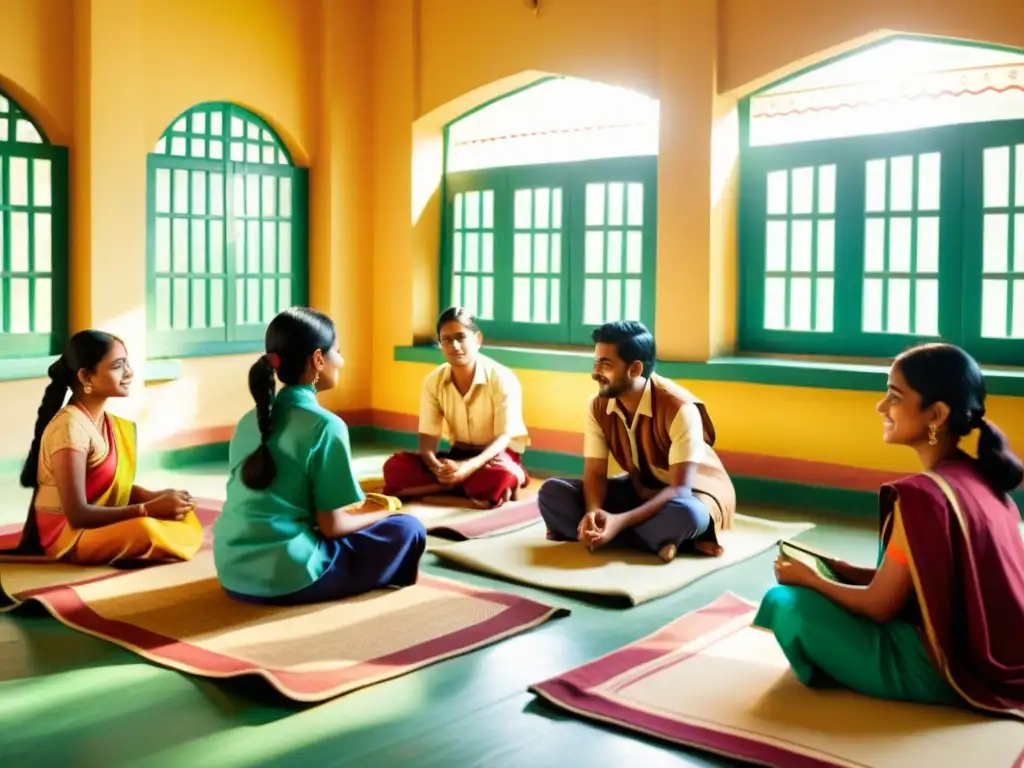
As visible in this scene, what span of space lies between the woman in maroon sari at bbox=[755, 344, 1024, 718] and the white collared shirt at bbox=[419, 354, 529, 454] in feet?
10.0

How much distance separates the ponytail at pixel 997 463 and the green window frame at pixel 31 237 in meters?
5.43

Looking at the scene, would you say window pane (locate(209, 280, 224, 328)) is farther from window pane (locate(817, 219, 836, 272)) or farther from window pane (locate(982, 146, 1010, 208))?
window pane (locate(982, 146, 1010, 208))

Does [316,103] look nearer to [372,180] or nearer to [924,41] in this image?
[372,180]

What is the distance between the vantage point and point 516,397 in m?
6.18

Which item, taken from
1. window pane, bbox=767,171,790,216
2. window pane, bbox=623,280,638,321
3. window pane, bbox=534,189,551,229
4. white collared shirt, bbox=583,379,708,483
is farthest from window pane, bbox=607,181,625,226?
white collared shirt, bbox=583,379,708,483

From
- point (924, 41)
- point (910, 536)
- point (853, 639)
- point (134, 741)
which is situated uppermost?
point (924, 41)

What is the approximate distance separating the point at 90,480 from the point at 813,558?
2.88m

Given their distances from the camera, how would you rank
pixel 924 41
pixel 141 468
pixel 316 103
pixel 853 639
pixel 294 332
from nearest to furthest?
pixel 853 639
pixel 294 332
pixel 924 41
pixel 141 468
pixel 316 103

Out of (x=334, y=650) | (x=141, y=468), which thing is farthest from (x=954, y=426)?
(x=141, y=468)

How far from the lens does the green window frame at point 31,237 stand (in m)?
6.54

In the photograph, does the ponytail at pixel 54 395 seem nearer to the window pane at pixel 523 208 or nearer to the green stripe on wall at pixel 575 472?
the green stripe on wall at pixel 575 472

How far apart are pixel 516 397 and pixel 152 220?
2662 mm

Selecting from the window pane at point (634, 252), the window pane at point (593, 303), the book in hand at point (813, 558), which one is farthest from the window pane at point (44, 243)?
the book in hand at point (813, 558)

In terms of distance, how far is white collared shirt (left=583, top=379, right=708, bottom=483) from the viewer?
4699 mm
